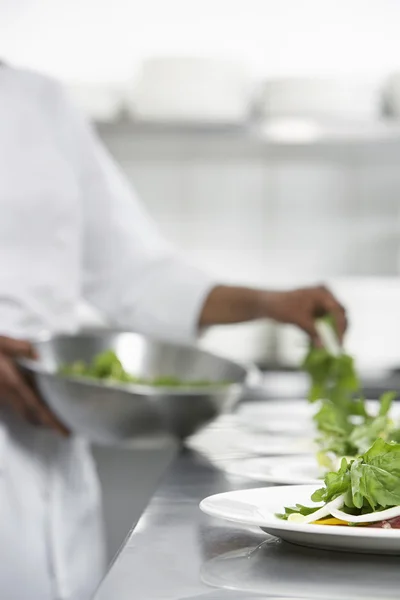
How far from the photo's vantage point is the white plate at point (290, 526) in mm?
503

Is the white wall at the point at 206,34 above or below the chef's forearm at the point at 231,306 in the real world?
above

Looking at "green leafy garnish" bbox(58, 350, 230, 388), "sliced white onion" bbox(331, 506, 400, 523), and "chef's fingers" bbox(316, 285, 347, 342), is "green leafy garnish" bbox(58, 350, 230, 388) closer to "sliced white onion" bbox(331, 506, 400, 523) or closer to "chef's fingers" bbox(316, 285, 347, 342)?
"chef's fingers" bbox(316, 285, 347, 342)

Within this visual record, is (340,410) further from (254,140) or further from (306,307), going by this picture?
(254,140)

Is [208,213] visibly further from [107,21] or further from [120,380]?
[120,380]

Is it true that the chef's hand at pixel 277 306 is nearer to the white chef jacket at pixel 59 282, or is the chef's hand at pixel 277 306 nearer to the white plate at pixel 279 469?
the white chef jacket at pixel 59 282

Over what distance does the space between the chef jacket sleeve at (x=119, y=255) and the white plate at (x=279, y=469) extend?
0.67m

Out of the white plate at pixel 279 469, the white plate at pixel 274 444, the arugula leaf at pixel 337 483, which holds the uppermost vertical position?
the arugula leaf at pixel 337 483

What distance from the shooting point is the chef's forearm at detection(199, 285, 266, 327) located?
1.39m

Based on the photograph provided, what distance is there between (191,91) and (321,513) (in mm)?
2044

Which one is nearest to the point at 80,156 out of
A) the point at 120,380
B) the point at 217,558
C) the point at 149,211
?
the point at 120,380

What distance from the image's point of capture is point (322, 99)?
246 cm

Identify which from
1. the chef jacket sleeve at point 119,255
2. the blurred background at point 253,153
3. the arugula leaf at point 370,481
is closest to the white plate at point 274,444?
the arugula leaf at point 370,481

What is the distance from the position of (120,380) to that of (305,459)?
290mm

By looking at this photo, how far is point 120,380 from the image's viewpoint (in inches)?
43.8
